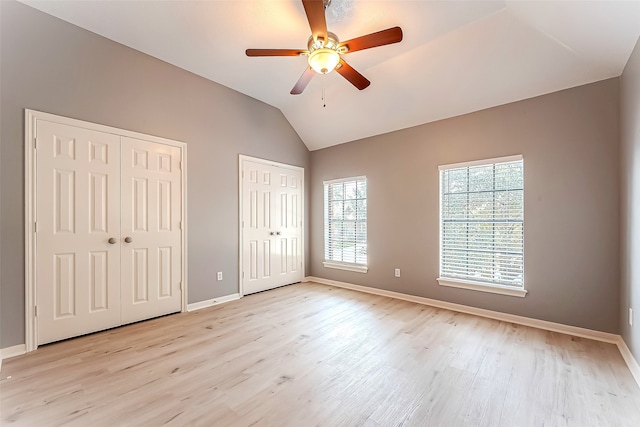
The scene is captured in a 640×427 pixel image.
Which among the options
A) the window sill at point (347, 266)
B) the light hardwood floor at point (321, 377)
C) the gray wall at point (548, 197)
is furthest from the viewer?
the window sill at point (347, 266)

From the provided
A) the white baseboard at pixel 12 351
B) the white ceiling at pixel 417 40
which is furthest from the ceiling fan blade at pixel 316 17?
the white baseboard at pixel 12 351

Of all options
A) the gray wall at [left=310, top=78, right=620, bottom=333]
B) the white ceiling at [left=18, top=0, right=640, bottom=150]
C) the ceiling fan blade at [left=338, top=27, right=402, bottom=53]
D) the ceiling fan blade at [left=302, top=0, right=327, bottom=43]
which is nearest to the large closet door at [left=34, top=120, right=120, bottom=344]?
the white ceiling at [left=18, top=0, right=640, bottom=150]

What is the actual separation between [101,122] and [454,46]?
3.93 m

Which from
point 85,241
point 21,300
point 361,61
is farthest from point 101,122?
point 361,61

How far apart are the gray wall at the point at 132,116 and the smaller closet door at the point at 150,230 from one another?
0.20 meters

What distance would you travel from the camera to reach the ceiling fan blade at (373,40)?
2.05 metres

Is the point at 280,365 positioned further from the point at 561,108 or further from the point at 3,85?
the point at 561,108

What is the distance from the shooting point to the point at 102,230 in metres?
2.93

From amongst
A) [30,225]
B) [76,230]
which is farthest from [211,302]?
[30,225]

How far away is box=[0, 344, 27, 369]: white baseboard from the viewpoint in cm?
235

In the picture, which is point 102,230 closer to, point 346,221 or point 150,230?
point 150,230

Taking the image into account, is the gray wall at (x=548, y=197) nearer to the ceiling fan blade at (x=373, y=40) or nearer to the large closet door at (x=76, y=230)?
the ceiling fan blade at (x=373, y=40)

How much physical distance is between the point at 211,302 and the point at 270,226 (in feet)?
4.93

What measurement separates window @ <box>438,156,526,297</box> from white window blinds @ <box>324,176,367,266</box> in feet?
4.41
